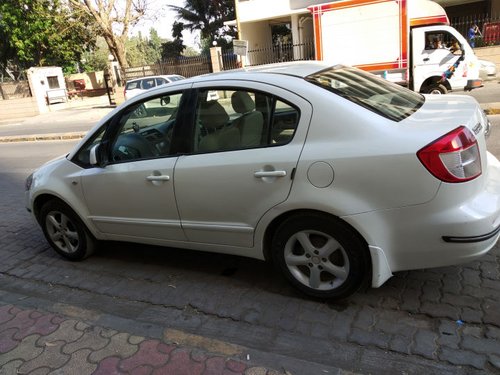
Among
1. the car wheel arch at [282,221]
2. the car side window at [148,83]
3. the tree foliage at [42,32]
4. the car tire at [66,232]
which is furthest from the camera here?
the tree foliage at [42,32]

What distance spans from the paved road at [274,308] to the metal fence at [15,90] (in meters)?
28.1

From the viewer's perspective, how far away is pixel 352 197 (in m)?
2.74

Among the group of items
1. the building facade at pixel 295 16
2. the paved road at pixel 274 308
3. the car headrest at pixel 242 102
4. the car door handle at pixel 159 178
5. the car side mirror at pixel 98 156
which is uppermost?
the building facade at pixel 295 16

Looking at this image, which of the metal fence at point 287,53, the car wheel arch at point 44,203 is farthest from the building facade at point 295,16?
the car wheel arch at point 44,203

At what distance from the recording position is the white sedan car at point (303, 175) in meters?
2.63

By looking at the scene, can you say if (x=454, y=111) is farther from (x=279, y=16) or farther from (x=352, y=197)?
(x=279, y=16)

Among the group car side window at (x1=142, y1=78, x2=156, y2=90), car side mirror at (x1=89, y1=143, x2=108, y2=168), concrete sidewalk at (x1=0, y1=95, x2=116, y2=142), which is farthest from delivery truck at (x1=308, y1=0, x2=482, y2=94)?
car side mirror at (x1=89, y1=143, x2=108, y2=168)

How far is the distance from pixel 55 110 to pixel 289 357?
3063 cm

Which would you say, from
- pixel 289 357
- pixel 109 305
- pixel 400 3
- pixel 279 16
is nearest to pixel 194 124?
pixel 109 305

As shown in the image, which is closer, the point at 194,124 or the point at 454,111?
the point at 454,111

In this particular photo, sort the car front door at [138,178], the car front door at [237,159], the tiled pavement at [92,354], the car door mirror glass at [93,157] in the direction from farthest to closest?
the car door mirror glass at [93,157] → the car front door at [138,178] → the car front door at [237,159] → the tiled pavement at [92,354]

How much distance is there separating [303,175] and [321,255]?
57 centimetres

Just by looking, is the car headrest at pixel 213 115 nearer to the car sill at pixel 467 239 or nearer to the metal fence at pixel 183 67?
the car sill at pixel 467 239

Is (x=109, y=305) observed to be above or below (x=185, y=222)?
below
